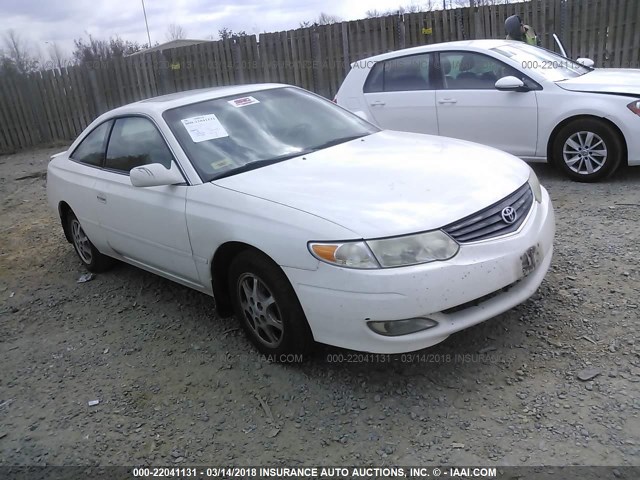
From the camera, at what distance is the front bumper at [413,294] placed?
271 centimetres

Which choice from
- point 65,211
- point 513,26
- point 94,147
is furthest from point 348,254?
point 513,26

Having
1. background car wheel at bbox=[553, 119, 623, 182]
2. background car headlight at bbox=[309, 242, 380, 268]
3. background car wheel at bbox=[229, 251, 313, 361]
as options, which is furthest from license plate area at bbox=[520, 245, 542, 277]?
background car wheel at bbox=[553, 119, 623, 182]

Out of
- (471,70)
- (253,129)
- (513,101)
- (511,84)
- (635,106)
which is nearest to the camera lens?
(253,129)

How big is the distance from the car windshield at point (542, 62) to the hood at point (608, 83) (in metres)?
0.14

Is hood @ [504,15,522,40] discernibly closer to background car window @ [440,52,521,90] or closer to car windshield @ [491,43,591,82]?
car windshield @ [491,43,591,82]

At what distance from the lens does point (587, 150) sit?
5914 millimetres

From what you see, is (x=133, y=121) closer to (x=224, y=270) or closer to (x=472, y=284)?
(x=224, y=270)

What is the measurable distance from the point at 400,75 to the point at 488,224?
4632 millimetres

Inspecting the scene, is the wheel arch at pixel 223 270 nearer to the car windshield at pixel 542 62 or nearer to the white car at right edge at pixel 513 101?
the white car at right edge at pixel 513 101

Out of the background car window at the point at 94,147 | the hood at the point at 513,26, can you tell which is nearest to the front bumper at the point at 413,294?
the background car window at the point at 94,147

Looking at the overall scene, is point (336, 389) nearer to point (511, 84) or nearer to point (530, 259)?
point (530, 259)

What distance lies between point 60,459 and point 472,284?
226 cm

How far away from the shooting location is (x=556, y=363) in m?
3.08

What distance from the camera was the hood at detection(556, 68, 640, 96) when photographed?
5723 millimetres
